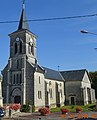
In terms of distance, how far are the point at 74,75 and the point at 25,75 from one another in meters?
17.3

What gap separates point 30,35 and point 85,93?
20583 mm

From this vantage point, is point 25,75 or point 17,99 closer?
point 25,75

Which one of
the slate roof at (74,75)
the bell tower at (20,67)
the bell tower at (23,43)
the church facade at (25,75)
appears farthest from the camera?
the slate roof at (74,75)

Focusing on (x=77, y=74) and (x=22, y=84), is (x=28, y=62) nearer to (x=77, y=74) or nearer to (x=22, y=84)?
(x=22, y=84)

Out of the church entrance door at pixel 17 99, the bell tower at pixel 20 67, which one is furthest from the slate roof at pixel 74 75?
the church entrance door at pixel 17 99

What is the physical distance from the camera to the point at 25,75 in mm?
40219

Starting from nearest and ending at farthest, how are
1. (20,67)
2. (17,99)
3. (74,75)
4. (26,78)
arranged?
1. (26,78)
2. (17,99)
3. (20,67)
4. (74,75)

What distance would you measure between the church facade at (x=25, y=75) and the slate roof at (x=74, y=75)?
8.53 m

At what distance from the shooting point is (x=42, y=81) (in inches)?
1654

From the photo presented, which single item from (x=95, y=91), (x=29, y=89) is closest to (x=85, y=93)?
(x=95, y=91)

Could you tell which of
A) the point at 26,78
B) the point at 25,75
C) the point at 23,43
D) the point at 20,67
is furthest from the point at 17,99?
the point at 23,43

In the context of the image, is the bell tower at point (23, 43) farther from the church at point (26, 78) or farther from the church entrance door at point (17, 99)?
the church entrance door at point (17, 99)

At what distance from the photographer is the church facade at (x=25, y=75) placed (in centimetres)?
3928

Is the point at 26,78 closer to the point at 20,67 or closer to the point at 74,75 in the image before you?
the point at 20,67
